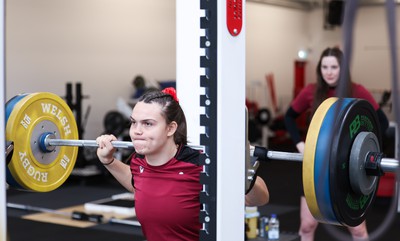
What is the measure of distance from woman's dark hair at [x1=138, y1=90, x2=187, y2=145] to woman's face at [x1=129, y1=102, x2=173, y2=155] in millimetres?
17

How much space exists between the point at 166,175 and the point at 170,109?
20cm

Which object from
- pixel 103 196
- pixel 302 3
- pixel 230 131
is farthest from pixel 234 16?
pixel 302 3

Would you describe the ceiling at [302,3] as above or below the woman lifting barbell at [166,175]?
above

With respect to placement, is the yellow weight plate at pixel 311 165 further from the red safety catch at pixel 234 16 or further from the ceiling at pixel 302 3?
the ceiling at pixel 302 3

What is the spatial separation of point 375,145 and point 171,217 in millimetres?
629

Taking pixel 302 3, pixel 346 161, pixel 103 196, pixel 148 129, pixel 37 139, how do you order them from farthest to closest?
pixel 302 3 < pixel 103 196 < pixel 37 139 < pixel 148 129 < pixel 346 161

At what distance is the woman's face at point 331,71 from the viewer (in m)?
3.10

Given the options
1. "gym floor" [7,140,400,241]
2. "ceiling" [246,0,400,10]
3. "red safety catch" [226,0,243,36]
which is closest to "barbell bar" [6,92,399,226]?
"red safety catch" [226,0,243,36]

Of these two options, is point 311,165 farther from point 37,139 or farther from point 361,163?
point 37,139

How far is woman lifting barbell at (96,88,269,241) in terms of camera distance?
179 centimetres

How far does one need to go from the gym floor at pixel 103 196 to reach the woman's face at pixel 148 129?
72.9 inches

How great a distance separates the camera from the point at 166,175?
6.01 ft

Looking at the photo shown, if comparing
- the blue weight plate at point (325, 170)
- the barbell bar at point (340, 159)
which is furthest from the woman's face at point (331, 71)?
the blue weight plate at point (325, 170)

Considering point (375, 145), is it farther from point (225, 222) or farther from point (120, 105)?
point (120, 105)
